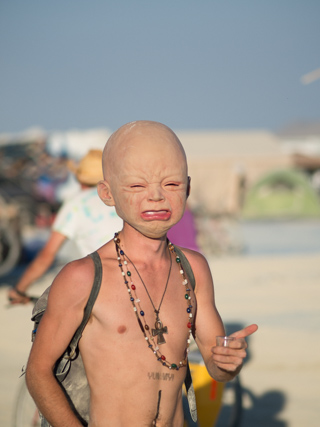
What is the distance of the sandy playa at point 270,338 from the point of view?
510 centimetres

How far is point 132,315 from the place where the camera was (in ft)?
6.27

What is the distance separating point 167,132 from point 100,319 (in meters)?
0.63

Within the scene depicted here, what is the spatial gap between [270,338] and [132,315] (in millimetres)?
5541

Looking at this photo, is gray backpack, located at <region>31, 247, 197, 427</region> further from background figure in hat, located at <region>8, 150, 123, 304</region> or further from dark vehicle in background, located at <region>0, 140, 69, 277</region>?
dark vehicle in background, located at <region>0, 140, 69, 277</region>

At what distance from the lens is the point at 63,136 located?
2369 centimetres

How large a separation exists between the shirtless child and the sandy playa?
9.90ft

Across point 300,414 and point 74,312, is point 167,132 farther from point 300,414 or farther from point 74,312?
point 300,414

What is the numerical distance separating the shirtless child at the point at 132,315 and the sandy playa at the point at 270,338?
3016mm

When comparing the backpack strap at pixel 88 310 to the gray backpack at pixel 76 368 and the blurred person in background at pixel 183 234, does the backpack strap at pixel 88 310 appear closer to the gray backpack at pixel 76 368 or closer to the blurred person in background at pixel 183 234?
the gray backpack at pixel 76 368

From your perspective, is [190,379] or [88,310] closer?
[88,310]

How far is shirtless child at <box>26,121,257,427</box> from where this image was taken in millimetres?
1819

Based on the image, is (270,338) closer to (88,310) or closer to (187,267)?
(187,267)

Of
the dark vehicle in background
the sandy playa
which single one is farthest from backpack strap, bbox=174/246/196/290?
the dark vehicle in background

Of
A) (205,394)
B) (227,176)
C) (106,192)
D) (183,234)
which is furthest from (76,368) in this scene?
(227,176)
